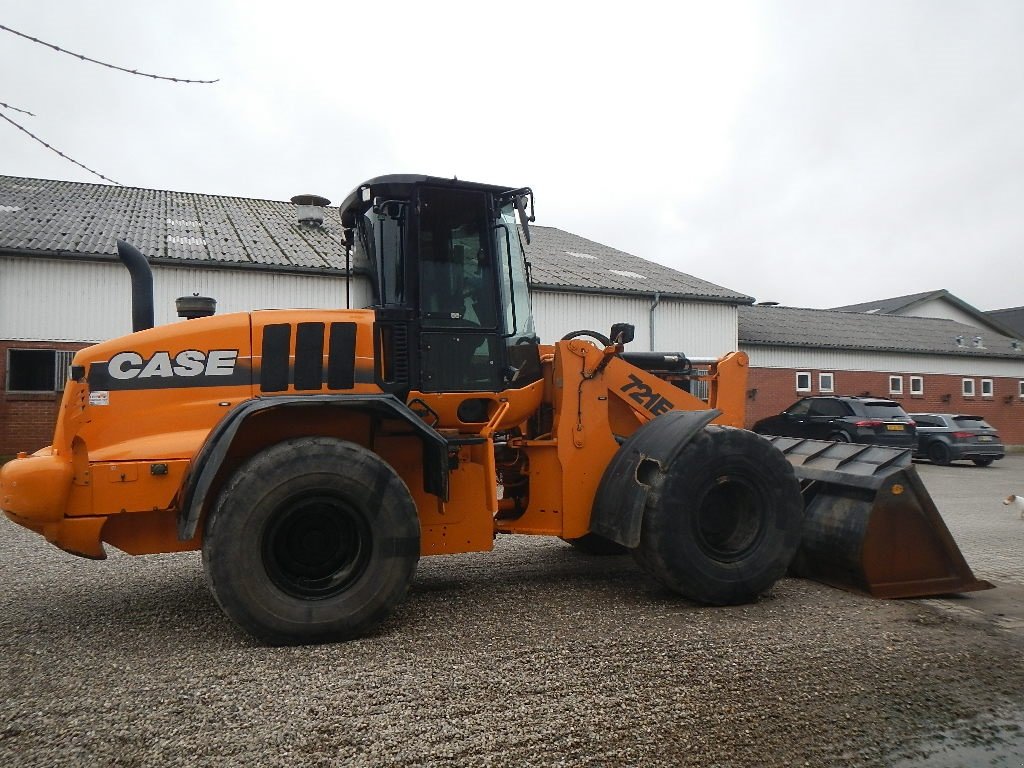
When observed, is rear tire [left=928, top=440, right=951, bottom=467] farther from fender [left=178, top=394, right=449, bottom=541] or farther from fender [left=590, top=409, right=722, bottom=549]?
fender [left=178, top=394, right=449, bottom=541]

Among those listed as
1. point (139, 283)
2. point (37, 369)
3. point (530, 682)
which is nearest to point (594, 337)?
point (530, 682)

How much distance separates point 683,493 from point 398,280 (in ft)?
7.76

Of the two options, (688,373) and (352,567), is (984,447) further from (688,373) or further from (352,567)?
(352,567)

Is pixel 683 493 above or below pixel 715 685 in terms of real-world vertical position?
above

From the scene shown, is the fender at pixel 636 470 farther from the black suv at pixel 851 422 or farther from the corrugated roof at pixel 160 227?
the black suv at pixel 851 422

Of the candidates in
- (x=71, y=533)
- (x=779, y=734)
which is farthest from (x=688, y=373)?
(x=71, y=533)

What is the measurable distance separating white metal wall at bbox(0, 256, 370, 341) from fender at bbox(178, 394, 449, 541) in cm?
1181

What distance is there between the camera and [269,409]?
4758 mm

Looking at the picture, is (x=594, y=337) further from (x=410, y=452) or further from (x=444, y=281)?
(x=410, y=452)

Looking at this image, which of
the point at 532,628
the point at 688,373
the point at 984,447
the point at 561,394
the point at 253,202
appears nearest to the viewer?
the point at 532,628

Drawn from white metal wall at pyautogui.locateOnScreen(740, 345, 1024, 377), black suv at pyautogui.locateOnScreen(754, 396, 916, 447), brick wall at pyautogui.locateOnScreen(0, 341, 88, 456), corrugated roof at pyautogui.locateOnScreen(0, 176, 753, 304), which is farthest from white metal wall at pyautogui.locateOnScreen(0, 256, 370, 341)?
white metal wall at pyautogui.locateOnScreen(740, 345, 1024, 377)

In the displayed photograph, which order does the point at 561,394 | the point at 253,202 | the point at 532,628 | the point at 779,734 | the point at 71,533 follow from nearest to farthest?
the point at 779,734, the point at 71,533, the point at 532,628, the point at 561,394, the point at 253,202

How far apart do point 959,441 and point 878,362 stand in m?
8.84

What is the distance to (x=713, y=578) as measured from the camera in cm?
528
